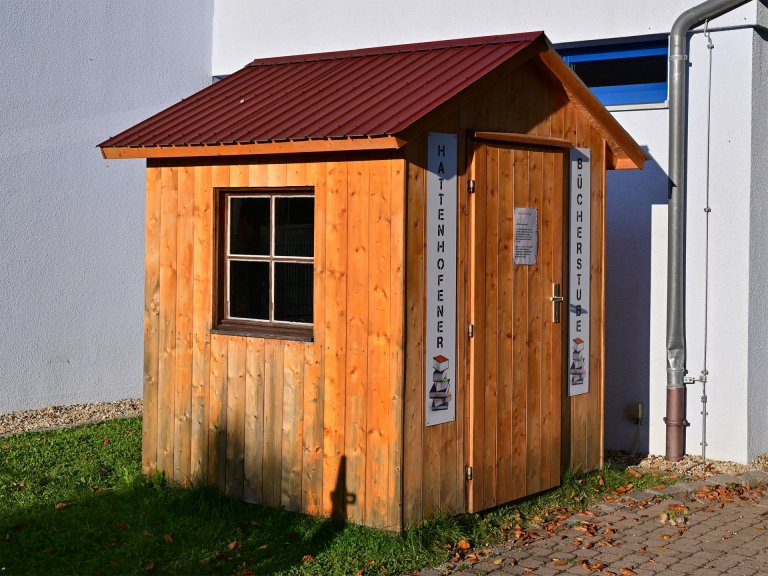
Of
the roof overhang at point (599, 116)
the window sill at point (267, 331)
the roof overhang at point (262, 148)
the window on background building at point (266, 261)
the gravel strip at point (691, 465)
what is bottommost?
the gravel strip at point (691, 465)

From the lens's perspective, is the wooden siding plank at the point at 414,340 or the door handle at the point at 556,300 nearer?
the wooden siding plank at the point at 414,340

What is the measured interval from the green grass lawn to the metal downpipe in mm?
987

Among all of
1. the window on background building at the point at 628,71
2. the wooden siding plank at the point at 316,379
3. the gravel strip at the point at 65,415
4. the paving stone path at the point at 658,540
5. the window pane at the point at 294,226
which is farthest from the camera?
the gravel strip at the point at 65,415

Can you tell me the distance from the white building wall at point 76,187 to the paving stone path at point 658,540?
604 cm

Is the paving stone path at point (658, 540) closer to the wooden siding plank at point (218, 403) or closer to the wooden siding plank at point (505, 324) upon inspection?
the wooden siding plank at point (505, 324)

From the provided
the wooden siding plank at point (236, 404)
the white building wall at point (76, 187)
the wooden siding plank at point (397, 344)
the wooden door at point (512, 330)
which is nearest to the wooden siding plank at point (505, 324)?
the wooden door at point (512, 330)

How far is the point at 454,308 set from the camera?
25.4 ft

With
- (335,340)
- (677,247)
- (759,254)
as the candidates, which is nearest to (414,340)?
(335,340)

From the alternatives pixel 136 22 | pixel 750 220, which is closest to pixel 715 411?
pixel 750 220

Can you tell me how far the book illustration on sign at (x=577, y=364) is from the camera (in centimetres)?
906

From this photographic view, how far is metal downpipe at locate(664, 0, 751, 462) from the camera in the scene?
10148 mm

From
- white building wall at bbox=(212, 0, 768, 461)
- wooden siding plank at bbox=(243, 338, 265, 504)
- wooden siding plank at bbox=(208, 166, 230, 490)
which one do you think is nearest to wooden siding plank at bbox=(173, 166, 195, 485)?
wooden siding plank at bbox=(208, 166, 230, 490)

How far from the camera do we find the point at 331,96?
8.27 metres

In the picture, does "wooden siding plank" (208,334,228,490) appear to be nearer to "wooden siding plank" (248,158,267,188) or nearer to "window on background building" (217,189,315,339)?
"window on background building" (217,189,315,339)
